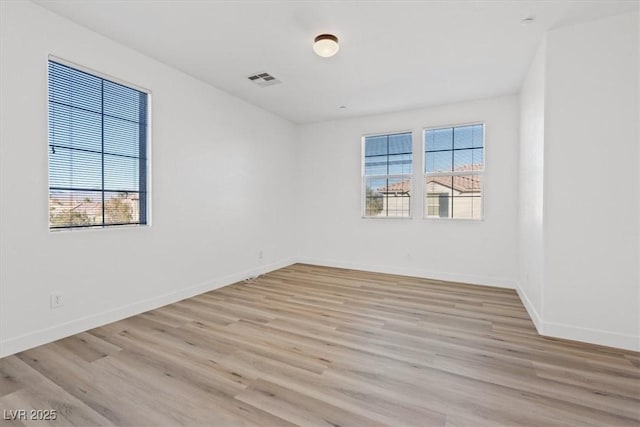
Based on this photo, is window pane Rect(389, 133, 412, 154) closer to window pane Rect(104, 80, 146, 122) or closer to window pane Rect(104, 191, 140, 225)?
window pane Rect(104, 80, 146, 122)

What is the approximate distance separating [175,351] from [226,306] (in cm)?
110

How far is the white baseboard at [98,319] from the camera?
2.41m

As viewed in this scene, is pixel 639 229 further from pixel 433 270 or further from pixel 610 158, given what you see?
pixel 433 270

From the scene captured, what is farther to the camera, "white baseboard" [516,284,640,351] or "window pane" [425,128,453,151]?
"window pane" [425,128,453,151]

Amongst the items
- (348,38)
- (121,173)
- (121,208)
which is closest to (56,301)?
(121,208)

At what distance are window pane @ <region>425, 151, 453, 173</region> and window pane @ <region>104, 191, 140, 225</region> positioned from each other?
4157mm

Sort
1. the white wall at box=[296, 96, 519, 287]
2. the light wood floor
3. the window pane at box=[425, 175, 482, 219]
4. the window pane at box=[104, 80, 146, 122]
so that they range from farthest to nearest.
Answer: the window pane at box=[425, 175, 482, 219], the white wall at box=[296, 96, 519, 287], the window pane at box=[104, 80, 146, 122], the light wood floor

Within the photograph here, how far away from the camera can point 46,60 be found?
8.48 feet

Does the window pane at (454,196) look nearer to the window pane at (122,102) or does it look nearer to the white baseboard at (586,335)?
the white baseboard at (586,335)

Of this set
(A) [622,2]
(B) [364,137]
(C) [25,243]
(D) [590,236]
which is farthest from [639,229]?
(C) [25,243]

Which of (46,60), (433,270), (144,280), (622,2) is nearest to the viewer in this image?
(622,2)

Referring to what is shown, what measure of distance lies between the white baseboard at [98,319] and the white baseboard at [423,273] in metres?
1.88

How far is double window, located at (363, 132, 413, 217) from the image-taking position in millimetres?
5238

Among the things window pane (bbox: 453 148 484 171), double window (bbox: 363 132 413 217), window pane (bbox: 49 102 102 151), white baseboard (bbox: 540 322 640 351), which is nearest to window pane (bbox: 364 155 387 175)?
double window (bbox: 363 132 413 217)
